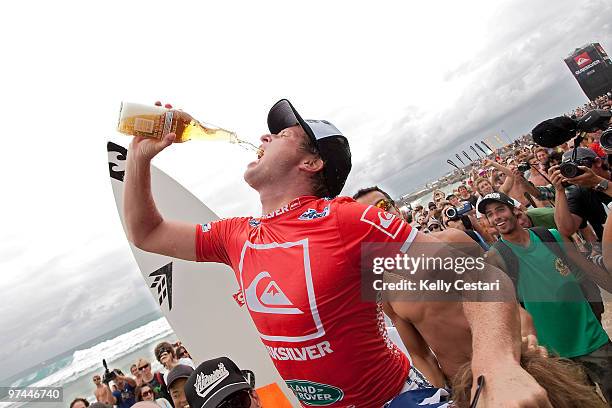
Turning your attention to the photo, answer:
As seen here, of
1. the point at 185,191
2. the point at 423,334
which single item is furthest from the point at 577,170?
the point at 185,191

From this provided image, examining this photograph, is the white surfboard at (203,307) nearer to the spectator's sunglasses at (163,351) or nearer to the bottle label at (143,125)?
the bottle label at (143,125)

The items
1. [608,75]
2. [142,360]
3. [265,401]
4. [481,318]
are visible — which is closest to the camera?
[481,318]

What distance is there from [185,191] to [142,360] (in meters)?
4.66

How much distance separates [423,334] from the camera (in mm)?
2502

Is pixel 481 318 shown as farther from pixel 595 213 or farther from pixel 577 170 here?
pixel 595 213

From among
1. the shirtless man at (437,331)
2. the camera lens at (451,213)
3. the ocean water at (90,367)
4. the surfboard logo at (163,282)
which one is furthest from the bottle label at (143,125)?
the ocean water at (90,367)

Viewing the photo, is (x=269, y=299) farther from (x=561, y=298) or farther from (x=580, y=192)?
(x=580, y=192)

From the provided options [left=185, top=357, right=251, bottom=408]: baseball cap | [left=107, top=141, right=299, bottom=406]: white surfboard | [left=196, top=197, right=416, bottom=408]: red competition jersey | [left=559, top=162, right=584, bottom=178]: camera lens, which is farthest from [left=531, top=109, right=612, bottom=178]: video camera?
[left=107, top=141, right=299, bottom=406]: white surfboard

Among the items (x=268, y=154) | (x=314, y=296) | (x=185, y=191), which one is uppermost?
(x=185, y=191)

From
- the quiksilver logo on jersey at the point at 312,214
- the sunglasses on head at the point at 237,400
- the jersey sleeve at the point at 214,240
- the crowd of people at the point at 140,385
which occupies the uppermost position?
the jersey sleeve at the point at 214,240

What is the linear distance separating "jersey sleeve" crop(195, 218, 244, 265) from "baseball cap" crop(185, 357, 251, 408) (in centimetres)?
64

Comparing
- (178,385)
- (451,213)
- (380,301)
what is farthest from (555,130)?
(178,385)

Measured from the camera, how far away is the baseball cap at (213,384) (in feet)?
6.82

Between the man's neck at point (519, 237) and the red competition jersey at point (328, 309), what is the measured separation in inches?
74.9
